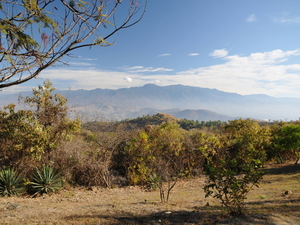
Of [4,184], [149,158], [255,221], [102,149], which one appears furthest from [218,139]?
[4,184]

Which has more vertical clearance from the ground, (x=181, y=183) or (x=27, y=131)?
(x=27, y=131)

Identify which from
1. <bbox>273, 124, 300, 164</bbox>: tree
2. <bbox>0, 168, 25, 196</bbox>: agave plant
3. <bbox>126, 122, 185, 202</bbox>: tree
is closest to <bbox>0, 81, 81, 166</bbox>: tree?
<bbox>0, 168, 25, 196</bbox>: agave plant

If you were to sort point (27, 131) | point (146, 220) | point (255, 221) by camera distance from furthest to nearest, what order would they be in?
point (27, 131) < point (146, 220) < point (255, 221)

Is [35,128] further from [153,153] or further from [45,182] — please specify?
[153,153]

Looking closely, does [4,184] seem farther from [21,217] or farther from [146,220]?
[146,220]

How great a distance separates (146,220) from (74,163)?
5.88 m

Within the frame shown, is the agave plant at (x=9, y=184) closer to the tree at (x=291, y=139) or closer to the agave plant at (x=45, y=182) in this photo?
the agave plant at (x=45, y=182)

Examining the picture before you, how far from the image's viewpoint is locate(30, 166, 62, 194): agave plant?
7.57m

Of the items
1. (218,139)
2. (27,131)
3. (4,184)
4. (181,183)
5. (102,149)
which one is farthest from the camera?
(218,139)

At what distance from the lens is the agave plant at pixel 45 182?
24.8ft

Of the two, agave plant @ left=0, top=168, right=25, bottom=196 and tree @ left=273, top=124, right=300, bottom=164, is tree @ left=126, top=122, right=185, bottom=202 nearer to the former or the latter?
agave plant @ left=0, top=168, right=25, bottom=196

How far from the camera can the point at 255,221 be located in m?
4.00

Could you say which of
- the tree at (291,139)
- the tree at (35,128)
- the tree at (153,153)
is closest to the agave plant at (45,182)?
the tree at (35,128)

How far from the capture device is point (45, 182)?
302 inches
